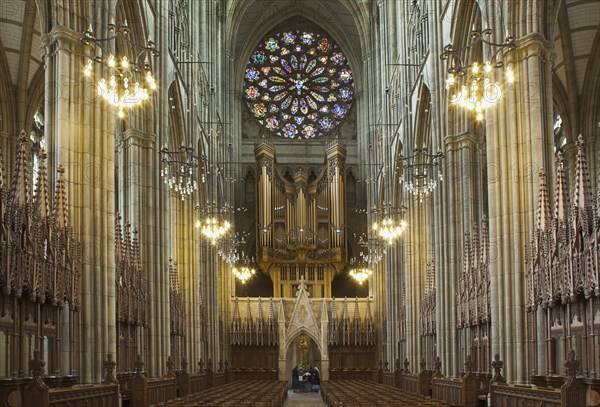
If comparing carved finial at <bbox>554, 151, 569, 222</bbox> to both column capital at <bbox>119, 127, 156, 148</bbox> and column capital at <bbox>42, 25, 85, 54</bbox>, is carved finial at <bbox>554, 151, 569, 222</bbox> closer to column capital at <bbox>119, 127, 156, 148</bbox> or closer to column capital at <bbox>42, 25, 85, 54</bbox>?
column capital at <bbox>42, 25, 85, 54</bbox>

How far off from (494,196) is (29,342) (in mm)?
12023

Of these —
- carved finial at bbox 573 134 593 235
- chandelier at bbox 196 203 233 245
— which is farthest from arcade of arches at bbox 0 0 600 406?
chandelier at bbox 196 203 233 245

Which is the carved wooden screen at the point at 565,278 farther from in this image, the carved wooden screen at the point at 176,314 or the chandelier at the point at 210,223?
the chandelier at the point at 210,223

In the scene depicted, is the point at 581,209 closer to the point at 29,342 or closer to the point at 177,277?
the point at 29,342

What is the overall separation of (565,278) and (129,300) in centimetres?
1365

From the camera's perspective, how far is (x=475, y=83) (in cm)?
2003

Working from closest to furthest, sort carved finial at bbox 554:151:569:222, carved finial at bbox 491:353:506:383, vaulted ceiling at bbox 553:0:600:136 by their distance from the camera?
carved finial at bbox 554:151:569:222 → carved finial at bbox 491:353:506:383 → vaulted ceiling at bbox 553:0:600:136

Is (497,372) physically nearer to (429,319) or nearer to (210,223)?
(429,319)

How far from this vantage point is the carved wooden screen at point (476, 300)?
2734 centimetres

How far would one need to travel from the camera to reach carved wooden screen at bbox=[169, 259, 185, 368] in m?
35.9

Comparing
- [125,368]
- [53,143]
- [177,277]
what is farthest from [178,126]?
[53,143]

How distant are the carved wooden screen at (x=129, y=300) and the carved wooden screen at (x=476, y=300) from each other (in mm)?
10650

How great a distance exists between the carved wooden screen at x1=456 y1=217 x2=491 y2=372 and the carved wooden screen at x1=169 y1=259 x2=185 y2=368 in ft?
37.2

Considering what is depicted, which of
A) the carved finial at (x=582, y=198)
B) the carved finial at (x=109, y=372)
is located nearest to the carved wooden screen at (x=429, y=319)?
the carved finial at (x=109, y=372)
